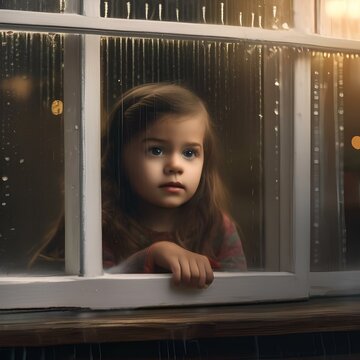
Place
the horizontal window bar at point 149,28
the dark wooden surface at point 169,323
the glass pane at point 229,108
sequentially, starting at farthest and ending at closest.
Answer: the glass pane at point 229,108
the horizontal window bar at point 149,28
the dark wooden surface at point 169,323

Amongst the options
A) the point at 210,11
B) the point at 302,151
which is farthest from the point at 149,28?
the point at 302,151

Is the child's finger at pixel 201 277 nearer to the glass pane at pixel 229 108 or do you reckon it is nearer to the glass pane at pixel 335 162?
the glass pane at pixel 229 108

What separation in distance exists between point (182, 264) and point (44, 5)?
29.6 inches

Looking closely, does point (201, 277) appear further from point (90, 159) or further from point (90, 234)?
point (90, 159)

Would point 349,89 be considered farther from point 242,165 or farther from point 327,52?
point 242,165

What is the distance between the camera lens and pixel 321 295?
2.32 metres

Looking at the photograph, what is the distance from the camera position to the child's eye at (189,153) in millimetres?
2227

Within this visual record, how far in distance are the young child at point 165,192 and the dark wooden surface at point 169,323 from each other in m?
0.13

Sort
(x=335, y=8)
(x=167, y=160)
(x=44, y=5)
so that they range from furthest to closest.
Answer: (x=335, y=8) → (x=167, y=160) → (x=44, y=5)

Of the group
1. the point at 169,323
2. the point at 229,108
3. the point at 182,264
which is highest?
the point at 229,108

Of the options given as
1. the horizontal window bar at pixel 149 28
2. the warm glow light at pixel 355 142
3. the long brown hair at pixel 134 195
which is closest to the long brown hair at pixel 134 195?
the long brown hair at pixel 134 195

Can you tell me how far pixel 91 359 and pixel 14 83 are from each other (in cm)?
72

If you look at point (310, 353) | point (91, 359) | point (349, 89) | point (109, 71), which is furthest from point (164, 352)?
point (349, 89)

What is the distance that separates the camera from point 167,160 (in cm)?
221
